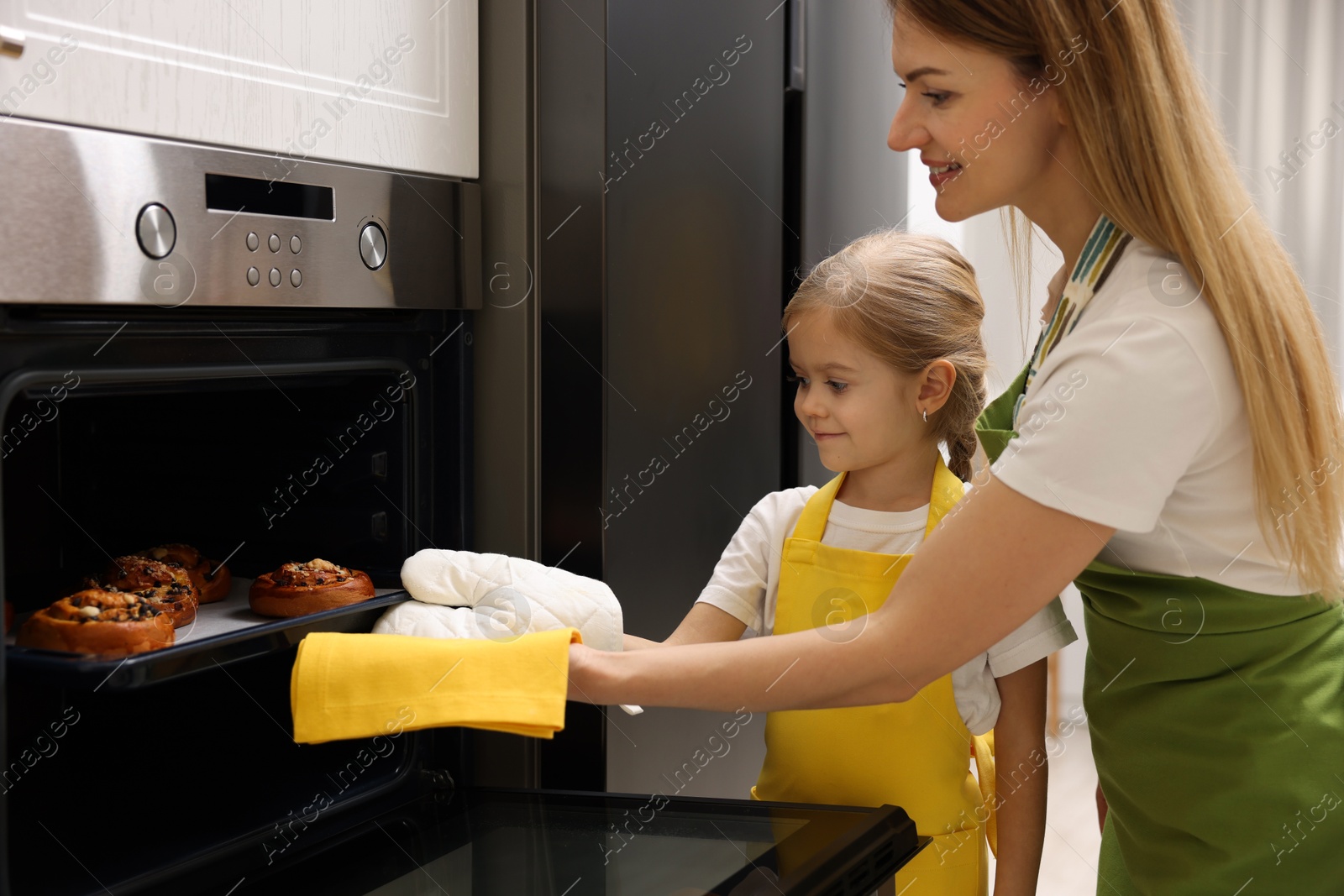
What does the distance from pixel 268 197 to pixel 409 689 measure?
38 cm

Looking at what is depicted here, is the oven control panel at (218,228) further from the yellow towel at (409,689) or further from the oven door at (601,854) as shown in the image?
the oven door at (601,854)

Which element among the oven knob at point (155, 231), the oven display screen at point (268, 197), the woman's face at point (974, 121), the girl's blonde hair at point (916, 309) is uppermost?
the woman's face at point (974, 121)

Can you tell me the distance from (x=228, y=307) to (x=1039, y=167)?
616mm

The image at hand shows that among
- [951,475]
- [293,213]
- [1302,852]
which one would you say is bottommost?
[1302,852]

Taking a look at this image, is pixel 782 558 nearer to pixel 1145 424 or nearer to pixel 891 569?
pixel 891 569

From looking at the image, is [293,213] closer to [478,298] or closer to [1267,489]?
[478,298]

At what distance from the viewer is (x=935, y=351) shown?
1.07 m

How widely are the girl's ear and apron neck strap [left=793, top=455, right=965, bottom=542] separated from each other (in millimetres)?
61

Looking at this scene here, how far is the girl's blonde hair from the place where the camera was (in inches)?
41.1

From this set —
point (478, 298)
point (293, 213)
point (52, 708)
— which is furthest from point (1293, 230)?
point (52, 708)

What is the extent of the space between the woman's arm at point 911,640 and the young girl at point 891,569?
18cm

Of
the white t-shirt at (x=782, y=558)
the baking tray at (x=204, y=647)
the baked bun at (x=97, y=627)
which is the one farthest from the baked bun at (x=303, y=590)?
the white t-shirt at (x=782, y=558)

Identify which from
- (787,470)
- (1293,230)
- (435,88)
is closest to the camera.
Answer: (435,88)

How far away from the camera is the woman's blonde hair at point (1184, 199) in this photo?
77 cm
